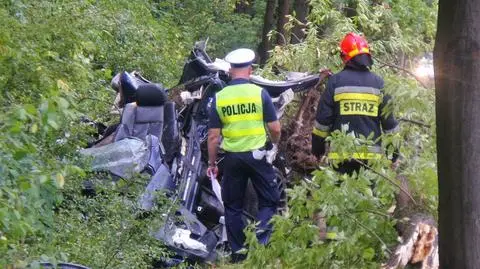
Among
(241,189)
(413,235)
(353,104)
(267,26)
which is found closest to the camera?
(413,235)

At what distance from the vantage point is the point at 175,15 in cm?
2800

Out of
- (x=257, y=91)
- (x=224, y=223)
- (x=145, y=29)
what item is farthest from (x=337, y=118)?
(x=145, y=29)

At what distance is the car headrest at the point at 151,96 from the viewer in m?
10.1

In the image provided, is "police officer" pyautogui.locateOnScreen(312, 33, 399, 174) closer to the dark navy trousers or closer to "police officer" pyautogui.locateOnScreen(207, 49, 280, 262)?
"police officer" pyautogui.locateOnScreen(207, 49, 280, 262)

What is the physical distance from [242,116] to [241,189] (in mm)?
679

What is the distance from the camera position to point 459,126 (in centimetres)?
418

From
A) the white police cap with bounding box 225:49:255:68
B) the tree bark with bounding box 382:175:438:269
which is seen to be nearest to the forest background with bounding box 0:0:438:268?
the tree bark with bounding box 382:175:438:269

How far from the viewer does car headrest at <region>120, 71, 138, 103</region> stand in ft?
36.1

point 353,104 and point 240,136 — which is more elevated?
point 353,104

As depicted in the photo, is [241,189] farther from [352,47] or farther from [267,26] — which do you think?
[267,26]

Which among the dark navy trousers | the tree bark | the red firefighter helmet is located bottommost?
the dark navy trousers

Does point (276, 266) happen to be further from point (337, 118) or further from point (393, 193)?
point (337, 118)

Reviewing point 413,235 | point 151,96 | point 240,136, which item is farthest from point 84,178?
point 413,235

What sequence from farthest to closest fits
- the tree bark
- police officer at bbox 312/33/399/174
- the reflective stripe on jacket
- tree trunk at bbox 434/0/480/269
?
the reflective stripe on jacket → police officer at bbox 312/33/399/174 → the tree bark → tree trunk at bbox 434/0/480/269
